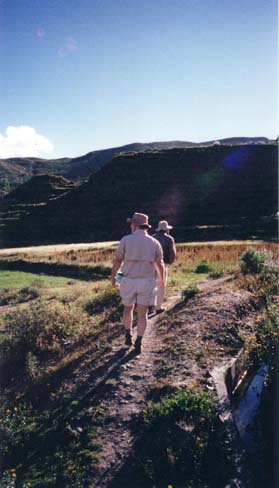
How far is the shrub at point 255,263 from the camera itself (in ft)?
36.4

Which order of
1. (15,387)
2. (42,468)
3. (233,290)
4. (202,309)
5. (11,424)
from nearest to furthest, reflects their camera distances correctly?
(42,468)
(11,424)
(15,387)
(202,309)
(233,290)

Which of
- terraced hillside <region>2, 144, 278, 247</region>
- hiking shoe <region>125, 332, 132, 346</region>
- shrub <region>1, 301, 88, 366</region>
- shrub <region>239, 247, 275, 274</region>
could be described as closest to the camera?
hiking shoe <region>125, 332, 132, 346</region>

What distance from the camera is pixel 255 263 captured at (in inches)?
450

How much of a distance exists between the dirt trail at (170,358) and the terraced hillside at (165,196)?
43.2 meters

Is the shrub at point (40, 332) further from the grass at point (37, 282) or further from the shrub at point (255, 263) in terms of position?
the grass at point (37, 282)

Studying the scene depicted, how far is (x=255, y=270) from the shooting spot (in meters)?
11.4

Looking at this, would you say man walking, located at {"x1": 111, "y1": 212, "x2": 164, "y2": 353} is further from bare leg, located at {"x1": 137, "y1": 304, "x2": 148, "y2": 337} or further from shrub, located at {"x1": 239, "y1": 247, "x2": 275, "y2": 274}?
shrub, located at {"x1": 239, "y1": 247, "x2": 275, "y2": 274}

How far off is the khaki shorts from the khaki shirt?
80 mm

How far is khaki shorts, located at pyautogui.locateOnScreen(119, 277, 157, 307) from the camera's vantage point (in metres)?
6.50

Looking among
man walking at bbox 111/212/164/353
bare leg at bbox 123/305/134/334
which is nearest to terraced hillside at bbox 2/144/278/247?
bare leg at bbox 123/305/134/334

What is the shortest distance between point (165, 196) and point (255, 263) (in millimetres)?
54759

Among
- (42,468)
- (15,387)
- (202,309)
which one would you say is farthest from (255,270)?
(42,468)

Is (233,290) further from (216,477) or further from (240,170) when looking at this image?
(240,170)

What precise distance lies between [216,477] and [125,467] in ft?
3.45
